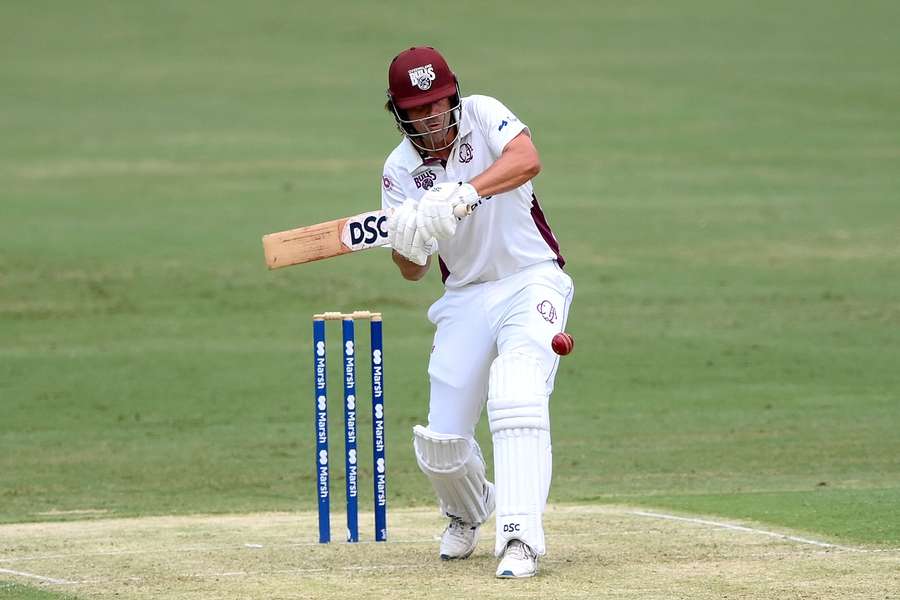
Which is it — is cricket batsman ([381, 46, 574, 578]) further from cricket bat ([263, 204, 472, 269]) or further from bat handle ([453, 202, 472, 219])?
cricket bat ([263, 204, 472, 269])

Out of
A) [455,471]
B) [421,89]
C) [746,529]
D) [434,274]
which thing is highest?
[421,89]

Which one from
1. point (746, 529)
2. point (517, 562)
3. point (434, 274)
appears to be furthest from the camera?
point (434, 274)

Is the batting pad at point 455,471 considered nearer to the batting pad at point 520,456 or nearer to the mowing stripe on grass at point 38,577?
the batting pad at point 520,456

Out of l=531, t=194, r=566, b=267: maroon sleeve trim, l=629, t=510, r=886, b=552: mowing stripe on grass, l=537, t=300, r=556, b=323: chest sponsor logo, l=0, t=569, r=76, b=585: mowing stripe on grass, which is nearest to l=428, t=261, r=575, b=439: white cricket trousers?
l=537, t=300, r=556, b=323: chest sponsor logo

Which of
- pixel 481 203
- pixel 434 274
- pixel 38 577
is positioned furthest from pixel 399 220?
pixel 434 274

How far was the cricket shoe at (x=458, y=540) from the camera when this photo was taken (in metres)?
6.72

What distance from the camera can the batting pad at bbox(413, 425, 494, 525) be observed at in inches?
259

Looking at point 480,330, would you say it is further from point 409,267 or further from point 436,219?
point 436,219

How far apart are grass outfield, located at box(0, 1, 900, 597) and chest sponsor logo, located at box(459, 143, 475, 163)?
2.19 metres

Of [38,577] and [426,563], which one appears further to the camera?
[426,563]

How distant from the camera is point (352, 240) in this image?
6574mm

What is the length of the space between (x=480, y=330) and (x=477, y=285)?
7.9 inches

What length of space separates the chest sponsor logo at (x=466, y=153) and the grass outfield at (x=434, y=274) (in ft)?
7.19

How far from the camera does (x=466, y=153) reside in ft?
21.6
